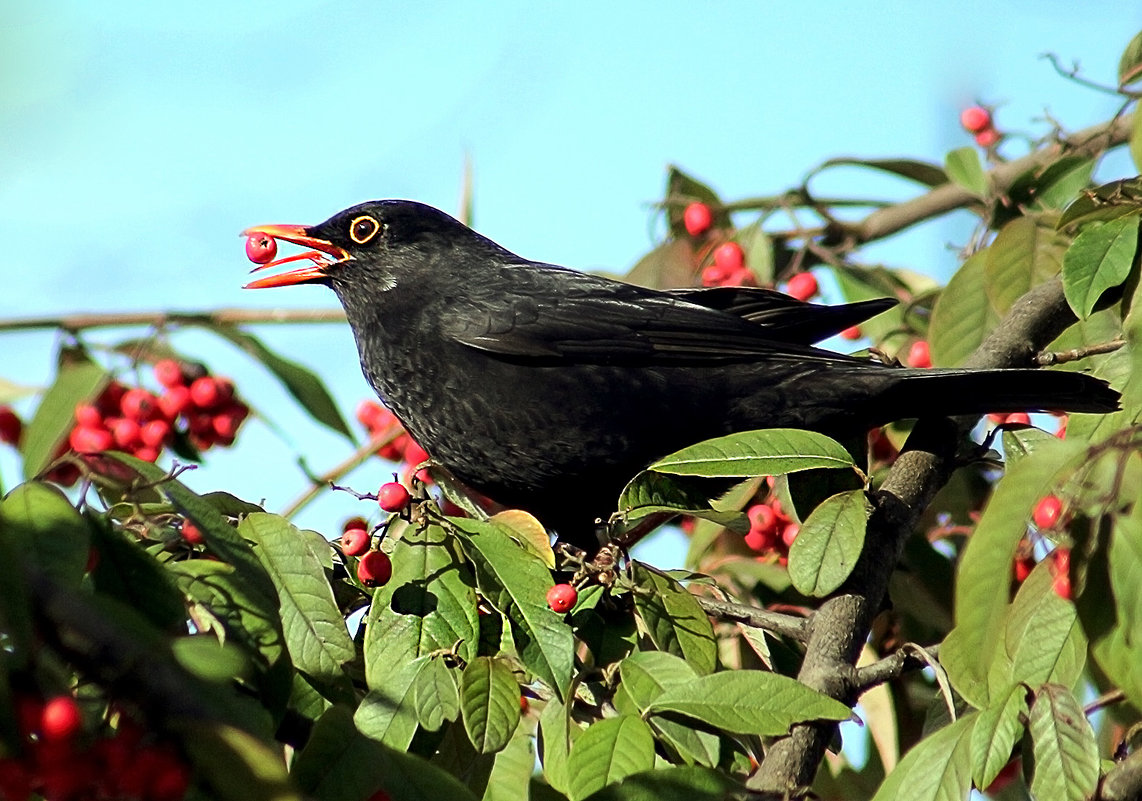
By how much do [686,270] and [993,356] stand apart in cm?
155

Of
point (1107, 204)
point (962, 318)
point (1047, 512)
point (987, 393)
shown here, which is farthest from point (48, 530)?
point (962, 318)

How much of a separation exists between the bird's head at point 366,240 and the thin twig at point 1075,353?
2.29 metres

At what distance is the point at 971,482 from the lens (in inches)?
171

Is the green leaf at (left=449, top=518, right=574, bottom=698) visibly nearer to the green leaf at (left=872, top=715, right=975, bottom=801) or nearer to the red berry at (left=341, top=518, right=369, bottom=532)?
the red berry at (left=341, top=518, right=369, bottom=532)

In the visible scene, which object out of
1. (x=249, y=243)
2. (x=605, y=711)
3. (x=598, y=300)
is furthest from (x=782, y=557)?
(x=249, y=243)

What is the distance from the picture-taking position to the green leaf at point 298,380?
151 inches

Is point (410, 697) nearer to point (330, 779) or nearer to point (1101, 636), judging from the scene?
point (330, 779)

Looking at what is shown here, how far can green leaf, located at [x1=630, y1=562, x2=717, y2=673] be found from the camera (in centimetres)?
282

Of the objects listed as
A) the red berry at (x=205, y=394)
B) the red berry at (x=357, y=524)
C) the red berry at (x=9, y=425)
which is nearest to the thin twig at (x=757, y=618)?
the red berry at (x=357, y=524)

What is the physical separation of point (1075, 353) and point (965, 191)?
136cm

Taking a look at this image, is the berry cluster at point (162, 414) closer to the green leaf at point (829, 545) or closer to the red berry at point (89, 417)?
the red berry at point (89, 417)

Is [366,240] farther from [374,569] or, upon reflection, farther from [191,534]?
[191,534]

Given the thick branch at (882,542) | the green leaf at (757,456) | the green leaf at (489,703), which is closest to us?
the green leaf at (489,703)

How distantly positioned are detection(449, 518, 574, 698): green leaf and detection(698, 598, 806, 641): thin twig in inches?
17.1
